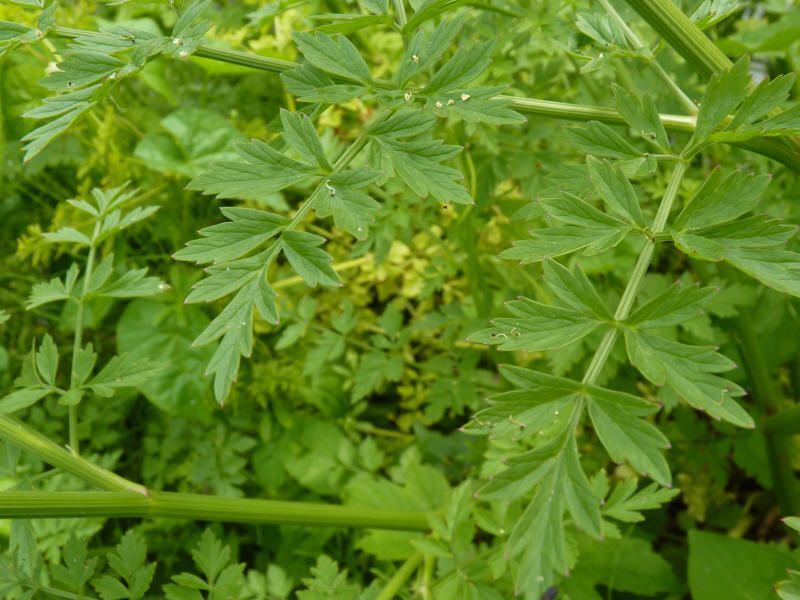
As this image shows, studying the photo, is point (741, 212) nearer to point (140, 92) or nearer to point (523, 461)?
point (523, 461)

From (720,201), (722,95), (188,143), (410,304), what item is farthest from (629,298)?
(188,143)

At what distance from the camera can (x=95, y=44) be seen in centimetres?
94

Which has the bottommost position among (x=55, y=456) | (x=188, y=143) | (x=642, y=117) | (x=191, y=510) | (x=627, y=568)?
(x=627, y=568)

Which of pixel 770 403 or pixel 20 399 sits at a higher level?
pixel 20 399

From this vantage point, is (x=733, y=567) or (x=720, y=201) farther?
(x=733, y=567)

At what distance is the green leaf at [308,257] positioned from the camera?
899 mm

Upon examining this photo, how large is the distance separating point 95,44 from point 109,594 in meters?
0.79

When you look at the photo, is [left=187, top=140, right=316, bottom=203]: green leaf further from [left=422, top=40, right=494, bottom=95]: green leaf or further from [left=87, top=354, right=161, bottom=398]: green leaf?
[left=87, top=354, right=161, bottom=398]: green leaf

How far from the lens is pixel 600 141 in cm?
92

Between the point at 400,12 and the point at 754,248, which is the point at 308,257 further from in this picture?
the point at 754,248

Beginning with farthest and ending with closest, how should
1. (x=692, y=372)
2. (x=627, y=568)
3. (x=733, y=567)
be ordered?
(x=627, y=568)
(x=733, y=567)
(x=692, y=372)

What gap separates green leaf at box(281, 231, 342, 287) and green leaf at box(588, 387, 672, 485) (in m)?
0.34

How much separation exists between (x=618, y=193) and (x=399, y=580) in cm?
88

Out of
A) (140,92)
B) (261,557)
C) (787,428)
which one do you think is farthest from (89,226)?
(787,428)
